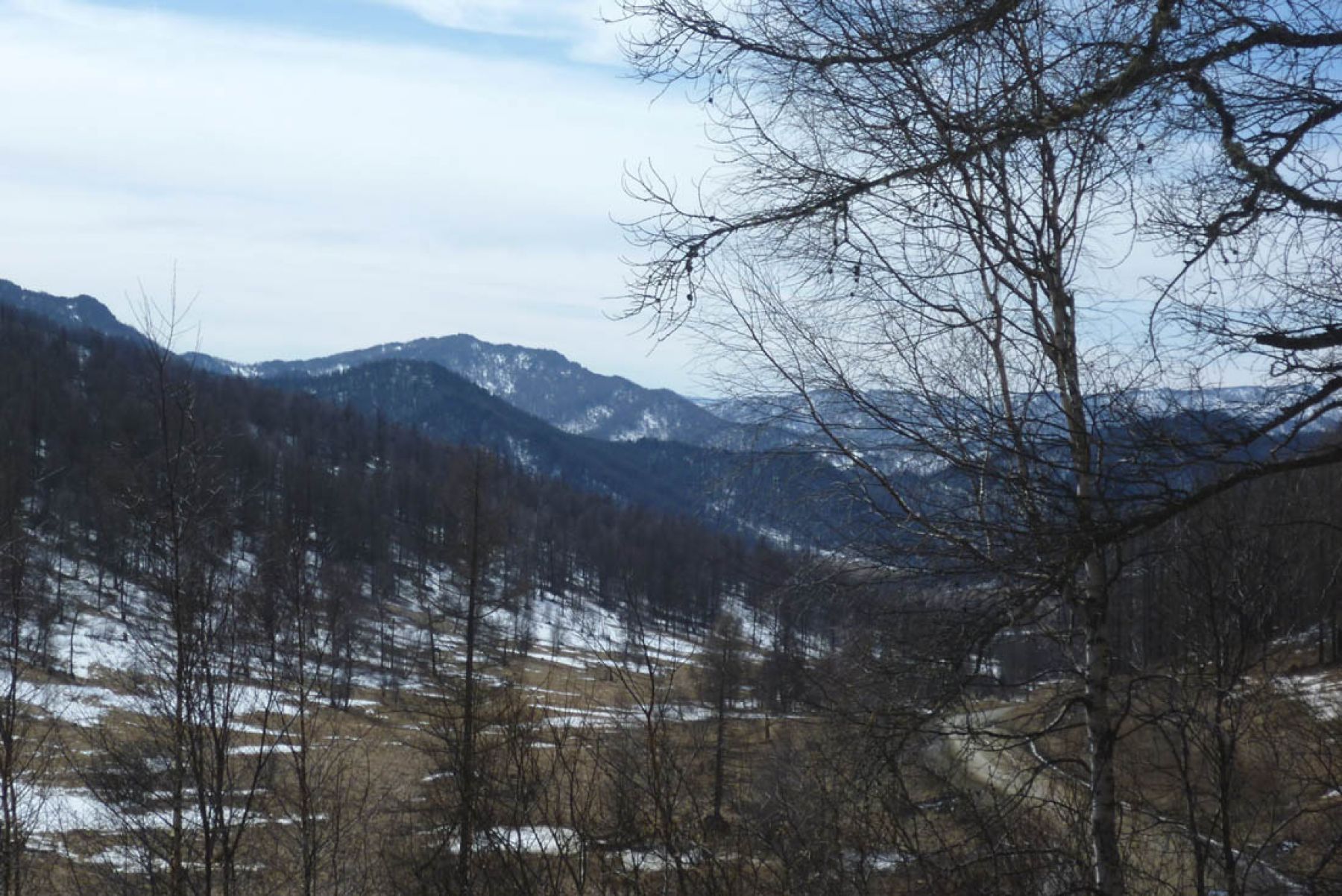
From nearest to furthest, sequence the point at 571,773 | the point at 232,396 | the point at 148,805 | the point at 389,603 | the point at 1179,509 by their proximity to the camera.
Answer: the point at 1179,509, the point at 571,773, the point at 148,805, the point at 389,603, the point at 232,396

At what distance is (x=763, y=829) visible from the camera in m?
4.77

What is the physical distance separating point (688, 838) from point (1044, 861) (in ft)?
5.99

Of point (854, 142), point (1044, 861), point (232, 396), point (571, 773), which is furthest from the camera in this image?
point (232, 396)

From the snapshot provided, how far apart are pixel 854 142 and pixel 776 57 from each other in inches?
18.0

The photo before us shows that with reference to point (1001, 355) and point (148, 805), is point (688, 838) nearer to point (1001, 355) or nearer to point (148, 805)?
point (1001, 355)

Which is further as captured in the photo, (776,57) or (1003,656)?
(1003,656)

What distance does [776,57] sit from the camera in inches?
157

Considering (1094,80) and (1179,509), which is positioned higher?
(1094,80)

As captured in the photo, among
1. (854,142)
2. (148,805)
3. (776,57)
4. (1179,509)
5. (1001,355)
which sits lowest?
(148,805)

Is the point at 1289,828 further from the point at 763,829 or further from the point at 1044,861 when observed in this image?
the point at 763,829

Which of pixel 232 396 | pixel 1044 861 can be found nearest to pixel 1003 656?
pixel 1044 861

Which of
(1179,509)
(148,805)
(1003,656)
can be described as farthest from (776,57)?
(148,805)

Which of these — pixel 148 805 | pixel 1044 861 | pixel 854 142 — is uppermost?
pixel 854 142

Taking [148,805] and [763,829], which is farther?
[148,805]
